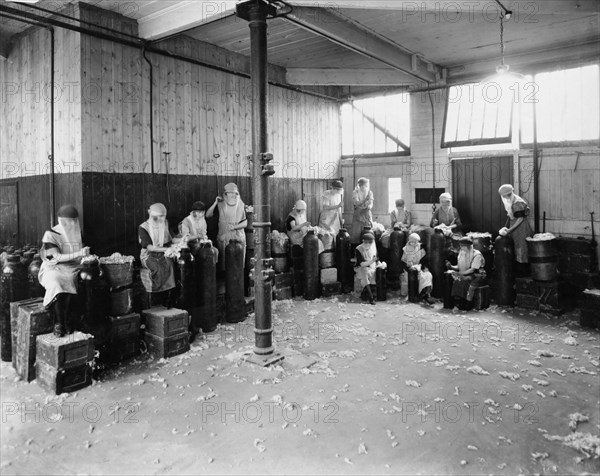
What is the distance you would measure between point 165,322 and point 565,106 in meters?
8.69

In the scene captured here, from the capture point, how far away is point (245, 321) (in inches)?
306

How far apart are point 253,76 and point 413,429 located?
440 cm

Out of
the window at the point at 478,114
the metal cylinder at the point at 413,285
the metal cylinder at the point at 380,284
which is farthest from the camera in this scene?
the window at the point at 478,114

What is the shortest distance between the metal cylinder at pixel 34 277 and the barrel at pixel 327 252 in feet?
17.3

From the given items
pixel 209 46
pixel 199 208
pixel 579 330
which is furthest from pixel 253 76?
pixel 579 330

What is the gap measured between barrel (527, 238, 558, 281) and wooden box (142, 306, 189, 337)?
238 inches

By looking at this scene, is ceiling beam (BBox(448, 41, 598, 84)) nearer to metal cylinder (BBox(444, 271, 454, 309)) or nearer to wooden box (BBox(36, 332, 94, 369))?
metal cylinder (BBox(444, 271, 454, 309))

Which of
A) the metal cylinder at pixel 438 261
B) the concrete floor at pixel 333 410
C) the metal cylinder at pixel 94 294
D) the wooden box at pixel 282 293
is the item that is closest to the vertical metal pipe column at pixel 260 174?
the concrete floor at pixel 333 410

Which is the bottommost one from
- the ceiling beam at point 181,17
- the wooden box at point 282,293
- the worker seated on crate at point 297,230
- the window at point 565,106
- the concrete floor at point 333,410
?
the concrete floor at point 333,410

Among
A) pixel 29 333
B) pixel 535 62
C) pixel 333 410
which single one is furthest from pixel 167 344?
pixel 535 62

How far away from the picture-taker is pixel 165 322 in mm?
6066

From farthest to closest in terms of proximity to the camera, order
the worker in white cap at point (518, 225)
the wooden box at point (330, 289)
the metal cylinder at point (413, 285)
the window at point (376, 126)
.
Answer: the window at point (376, 126) < the wooden box at point (330, 289) < the metal cylinder at point (413, 285) < the worker in white cap at point (518, 225)

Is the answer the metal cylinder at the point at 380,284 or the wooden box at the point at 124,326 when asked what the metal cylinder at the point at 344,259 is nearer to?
the metal cylinder at the point at 380,284

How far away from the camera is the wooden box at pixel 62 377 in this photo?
16.5 feet
